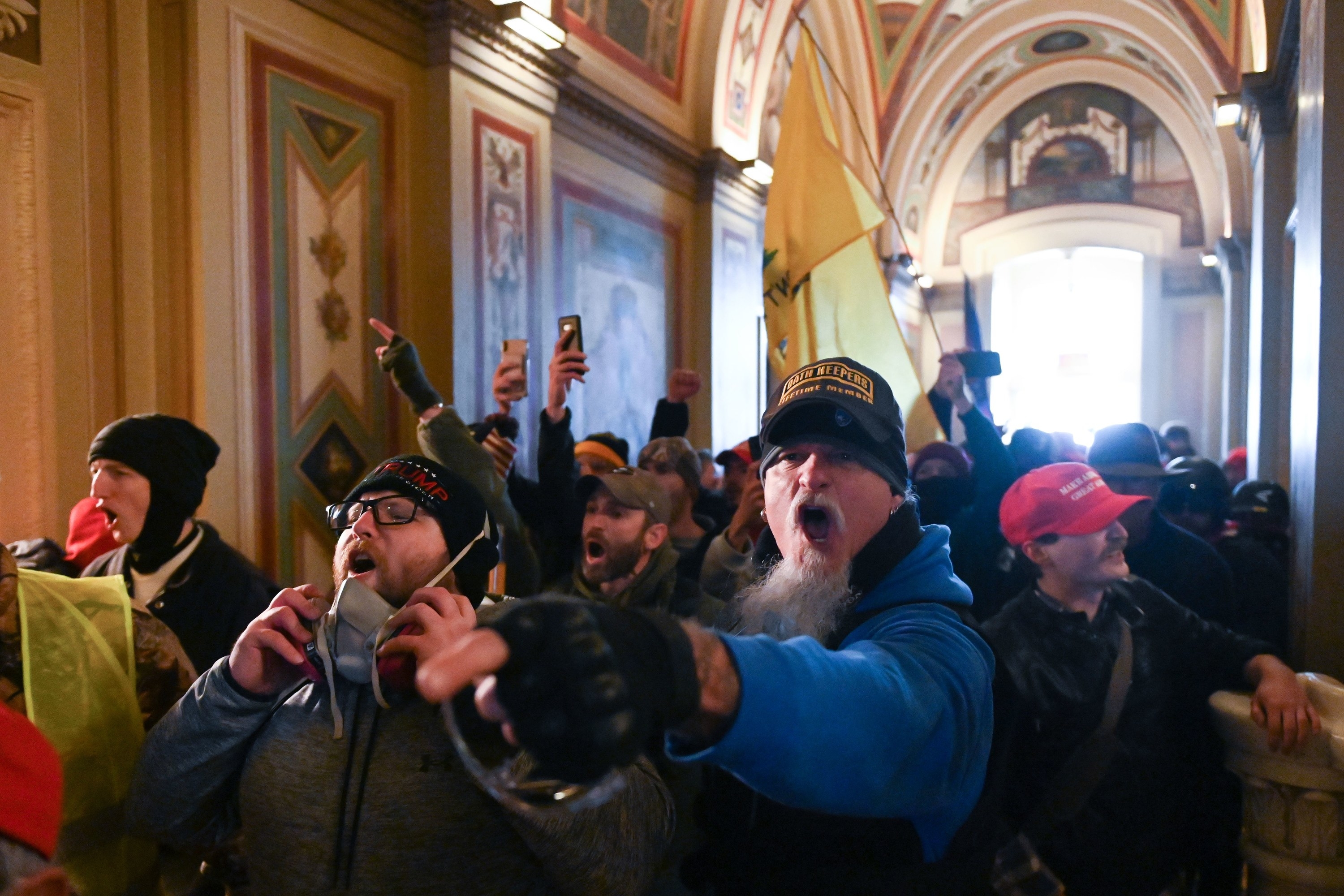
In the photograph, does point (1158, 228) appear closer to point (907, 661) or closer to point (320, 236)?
point (320, 236)

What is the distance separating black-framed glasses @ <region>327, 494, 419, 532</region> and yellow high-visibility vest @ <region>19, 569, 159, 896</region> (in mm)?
561

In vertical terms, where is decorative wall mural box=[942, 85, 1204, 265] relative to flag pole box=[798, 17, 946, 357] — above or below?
above

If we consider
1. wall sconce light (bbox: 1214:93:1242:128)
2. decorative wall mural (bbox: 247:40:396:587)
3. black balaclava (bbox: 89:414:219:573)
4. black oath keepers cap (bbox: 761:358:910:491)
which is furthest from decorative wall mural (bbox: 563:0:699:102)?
black oath keepers cap (bbox: 761:358:910:491)

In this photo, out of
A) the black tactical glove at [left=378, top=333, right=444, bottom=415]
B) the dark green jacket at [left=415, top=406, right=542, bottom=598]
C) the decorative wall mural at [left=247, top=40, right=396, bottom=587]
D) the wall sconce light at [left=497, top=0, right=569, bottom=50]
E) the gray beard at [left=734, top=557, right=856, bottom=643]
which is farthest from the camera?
the wall sconce light at [left=497, top=0, right=569, bottom=50]

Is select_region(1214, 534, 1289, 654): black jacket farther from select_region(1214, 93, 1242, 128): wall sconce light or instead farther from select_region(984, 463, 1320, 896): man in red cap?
select_region(1214, 93, 1242, 128): wall sconce light

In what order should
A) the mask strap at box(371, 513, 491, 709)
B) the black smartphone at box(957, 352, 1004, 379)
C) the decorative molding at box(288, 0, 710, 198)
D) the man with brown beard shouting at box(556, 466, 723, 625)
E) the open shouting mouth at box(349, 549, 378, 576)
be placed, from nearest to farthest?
the mask strap at box(371, 513, 491, 709)
the open shouting mouth at box(349, 549, 378, 576)
the man with brown beard shouting at box(556, 466, 723, 625)
the black smartphone at box(957, 352, 1004, 379)
the decorative molding at box(288, 0, 710, 198)

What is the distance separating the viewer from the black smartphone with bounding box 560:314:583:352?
366 cm

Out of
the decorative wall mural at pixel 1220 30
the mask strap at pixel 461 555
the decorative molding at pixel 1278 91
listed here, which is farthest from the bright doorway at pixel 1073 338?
the mask strap at pixel 461 555

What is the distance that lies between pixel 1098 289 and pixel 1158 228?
9.95 feet

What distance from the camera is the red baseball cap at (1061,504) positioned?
2408 millimetres

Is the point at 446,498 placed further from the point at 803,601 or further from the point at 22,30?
the point at 22,30

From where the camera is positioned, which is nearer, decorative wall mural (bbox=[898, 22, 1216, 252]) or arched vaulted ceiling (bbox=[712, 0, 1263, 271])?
arched vaulted ceiling (bbox=[712, 0, 1263, 271])

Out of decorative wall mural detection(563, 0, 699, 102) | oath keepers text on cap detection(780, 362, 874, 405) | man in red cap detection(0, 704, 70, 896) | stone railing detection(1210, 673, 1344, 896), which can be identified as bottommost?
stone railing detection(1210, 673, 1344, 896)

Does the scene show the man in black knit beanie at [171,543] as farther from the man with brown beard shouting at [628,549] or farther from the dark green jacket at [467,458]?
the man with brown beard shouting at [628,549]
